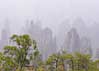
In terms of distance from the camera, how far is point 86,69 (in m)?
32.8

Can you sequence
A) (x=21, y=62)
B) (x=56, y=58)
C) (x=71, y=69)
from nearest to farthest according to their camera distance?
(x=21, y=62) → (x=56, y=58) → (x=71, y=69)

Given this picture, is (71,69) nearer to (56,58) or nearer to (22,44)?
(56,58)

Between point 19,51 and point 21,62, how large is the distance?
925 millimetres

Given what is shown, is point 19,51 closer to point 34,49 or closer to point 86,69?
point 34,49

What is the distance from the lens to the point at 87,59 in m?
33.7

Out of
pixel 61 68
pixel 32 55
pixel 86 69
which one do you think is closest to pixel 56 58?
pixel 61 68

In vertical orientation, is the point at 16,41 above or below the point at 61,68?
above

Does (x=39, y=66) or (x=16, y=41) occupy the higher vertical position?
(x=16, y=41)

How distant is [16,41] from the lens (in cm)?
2145

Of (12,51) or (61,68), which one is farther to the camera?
(61,68)

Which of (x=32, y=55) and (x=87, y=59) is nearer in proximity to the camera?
(x=32, y=55)

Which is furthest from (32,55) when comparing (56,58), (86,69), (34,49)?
(86,69)

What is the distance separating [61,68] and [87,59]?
3.67 meters

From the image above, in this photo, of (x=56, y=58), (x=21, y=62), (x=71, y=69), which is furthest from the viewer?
(x=71, y=69)
